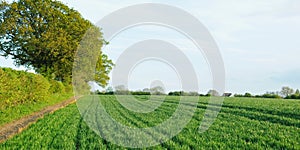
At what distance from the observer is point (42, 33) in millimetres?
32812

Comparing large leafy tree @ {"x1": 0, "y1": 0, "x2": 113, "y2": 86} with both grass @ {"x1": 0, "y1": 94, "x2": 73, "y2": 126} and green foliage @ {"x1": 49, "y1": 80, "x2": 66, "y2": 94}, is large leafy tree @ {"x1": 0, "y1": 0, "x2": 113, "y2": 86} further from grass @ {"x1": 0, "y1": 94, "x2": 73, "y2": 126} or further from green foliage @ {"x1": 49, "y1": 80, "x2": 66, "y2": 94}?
grass @ {"x1": 0, "y1": 94, "x2": 73, "y2": 126}

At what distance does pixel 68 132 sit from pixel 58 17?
1064 inches

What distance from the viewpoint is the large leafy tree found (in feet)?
107

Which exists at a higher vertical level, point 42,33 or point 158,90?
point 42,33

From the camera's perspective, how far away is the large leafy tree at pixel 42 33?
32.6 meters

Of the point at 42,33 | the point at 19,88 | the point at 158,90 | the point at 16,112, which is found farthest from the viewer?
the point at 158,90

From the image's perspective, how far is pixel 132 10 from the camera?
14594 millimetres

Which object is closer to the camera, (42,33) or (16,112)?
(16,112)

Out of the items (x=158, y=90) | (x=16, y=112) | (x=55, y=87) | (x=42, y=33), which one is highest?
(x=42, y=33)

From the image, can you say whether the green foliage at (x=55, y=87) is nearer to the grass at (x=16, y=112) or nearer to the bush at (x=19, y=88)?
the bush at (x=19, y=88)

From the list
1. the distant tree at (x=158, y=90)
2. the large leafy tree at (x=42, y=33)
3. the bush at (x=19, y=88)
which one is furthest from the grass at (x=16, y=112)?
the distant tree at (x=158, y=90)

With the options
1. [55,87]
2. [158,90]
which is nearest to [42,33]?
[55,87]

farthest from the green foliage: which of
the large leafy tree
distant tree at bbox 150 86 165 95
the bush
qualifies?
distant tree at bbox 150 86 165 95

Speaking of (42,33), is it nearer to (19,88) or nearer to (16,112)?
(19,88)
